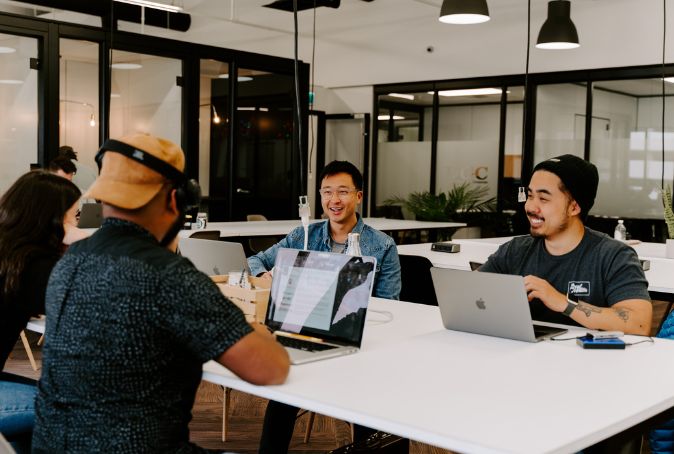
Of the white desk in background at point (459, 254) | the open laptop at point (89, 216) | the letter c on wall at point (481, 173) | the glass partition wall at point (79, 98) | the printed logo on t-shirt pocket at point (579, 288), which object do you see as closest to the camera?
the printed logo on t-shirt pocket at point (579, 288)

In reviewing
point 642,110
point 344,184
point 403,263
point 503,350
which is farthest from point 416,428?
point 642,110

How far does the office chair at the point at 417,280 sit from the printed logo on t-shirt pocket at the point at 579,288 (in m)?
1.34

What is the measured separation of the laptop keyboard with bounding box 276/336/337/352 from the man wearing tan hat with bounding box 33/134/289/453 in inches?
20.7

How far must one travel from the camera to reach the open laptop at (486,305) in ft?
7.98

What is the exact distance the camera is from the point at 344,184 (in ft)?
12.4

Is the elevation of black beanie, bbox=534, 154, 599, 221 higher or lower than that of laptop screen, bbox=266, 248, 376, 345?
higher

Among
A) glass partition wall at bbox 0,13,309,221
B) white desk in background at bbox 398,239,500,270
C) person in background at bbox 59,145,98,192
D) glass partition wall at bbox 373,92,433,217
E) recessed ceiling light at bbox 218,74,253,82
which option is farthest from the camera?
glass partition wall at bbox 373,92,433,217

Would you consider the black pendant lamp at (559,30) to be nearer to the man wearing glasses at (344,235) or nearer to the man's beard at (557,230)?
the man wearing glasses at (344,235)

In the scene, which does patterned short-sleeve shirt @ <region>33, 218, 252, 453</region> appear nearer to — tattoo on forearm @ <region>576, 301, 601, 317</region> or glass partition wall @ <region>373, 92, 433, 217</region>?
tattoo on forearm @ <region>576, 301, 601, 317</region>

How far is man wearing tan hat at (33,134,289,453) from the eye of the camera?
1.65 meters

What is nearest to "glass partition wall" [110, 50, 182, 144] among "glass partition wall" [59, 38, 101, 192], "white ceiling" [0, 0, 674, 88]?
"glass partition wall" [59, 38, 101, 192]

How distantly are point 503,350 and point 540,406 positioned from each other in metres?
0.61

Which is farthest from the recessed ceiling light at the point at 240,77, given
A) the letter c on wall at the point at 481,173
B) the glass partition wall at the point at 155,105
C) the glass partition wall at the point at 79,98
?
the letter c on wall at the point at 481,173

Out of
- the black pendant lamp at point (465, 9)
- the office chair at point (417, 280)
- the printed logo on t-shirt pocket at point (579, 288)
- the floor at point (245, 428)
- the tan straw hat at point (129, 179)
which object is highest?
the black pendant lamp at point (465, 9)
